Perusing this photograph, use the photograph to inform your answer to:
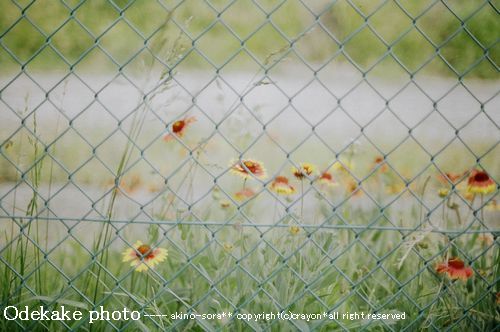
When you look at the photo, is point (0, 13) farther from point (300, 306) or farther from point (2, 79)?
point (300, 306)

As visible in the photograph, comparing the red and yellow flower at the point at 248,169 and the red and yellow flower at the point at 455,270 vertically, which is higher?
the red and yellow flower at the point at 248,169

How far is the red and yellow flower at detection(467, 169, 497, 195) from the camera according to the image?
6.44ft

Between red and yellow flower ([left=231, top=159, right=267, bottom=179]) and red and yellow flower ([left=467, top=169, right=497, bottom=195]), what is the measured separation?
731 mm

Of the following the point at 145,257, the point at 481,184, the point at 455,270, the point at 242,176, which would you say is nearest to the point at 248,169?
the point at 242,176

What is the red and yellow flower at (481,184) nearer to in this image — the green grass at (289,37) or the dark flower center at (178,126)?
the dark flower center at (178,126)

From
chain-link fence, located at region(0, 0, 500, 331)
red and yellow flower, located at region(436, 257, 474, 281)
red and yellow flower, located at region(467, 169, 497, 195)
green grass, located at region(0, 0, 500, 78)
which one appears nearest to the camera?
chain-link fence, located at region(0, 0, 500, 331)

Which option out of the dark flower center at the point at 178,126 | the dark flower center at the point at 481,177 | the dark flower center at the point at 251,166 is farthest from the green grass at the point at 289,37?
the dark flower center at the point at 251,166

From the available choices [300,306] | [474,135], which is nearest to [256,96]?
[474,135]

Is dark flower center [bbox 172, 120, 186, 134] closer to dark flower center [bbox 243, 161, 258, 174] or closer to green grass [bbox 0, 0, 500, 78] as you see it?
dark flower center [bbox 243, 161, 258, 174]

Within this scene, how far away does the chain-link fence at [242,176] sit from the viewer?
167cm

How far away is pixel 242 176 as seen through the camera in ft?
5.67

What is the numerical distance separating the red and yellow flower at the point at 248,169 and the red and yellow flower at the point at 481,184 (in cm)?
73

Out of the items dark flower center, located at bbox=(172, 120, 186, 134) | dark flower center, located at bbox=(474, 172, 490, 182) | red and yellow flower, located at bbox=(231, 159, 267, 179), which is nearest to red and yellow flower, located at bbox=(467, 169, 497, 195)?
dark flower center, located at bbox=(474, 172, 490, 182)

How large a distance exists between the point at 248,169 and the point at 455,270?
2.28 feet
